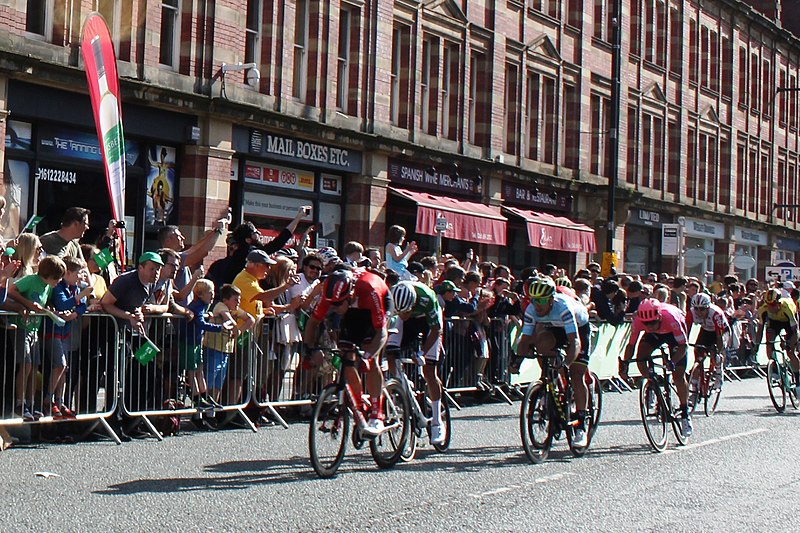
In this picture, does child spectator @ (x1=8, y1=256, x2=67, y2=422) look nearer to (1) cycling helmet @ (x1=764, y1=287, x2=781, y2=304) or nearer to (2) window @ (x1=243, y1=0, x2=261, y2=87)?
(1) cycling helmet @ (x1=764, y1=287, x2=781, y2=304)

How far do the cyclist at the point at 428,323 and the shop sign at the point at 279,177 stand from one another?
38.2 feet

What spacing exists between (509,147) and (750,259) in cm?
1576

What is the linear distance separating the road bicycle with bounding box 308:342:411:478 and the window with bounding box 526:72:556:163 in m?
22.8

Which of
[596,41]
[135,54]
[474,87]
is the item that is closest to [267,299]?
[135,54]

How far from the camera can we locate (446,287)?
14.5 meters

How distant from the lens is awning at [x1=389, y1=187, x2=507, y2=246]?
2575 cm

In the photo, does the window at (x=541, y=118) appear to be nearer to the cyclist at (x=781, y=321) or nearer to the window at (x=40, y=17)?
the cyclist at (x=781, y=321)

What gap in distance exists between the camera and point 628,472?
404 inches

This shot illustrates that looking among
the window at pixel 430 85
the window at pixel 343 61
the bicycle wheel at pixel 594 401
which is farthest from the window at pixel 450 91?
the bicycle wheel at pixel 594 401

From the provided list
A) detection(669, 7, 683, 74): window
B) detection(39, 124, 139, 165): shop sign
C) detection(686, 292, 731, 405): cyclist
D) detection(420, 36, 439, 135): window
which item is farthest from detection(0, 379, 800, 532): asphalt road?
detection(669, 7, 683, 74): window

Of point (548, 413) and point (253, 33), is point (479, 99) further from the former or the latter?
point (548, 413)

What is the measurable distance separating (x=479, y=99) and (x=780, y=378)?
49.4ft

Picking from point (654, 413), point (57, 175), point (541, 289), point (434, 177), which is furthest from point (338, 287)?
point (434, 177)

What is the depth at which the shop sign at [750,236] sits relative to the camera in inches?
1854
